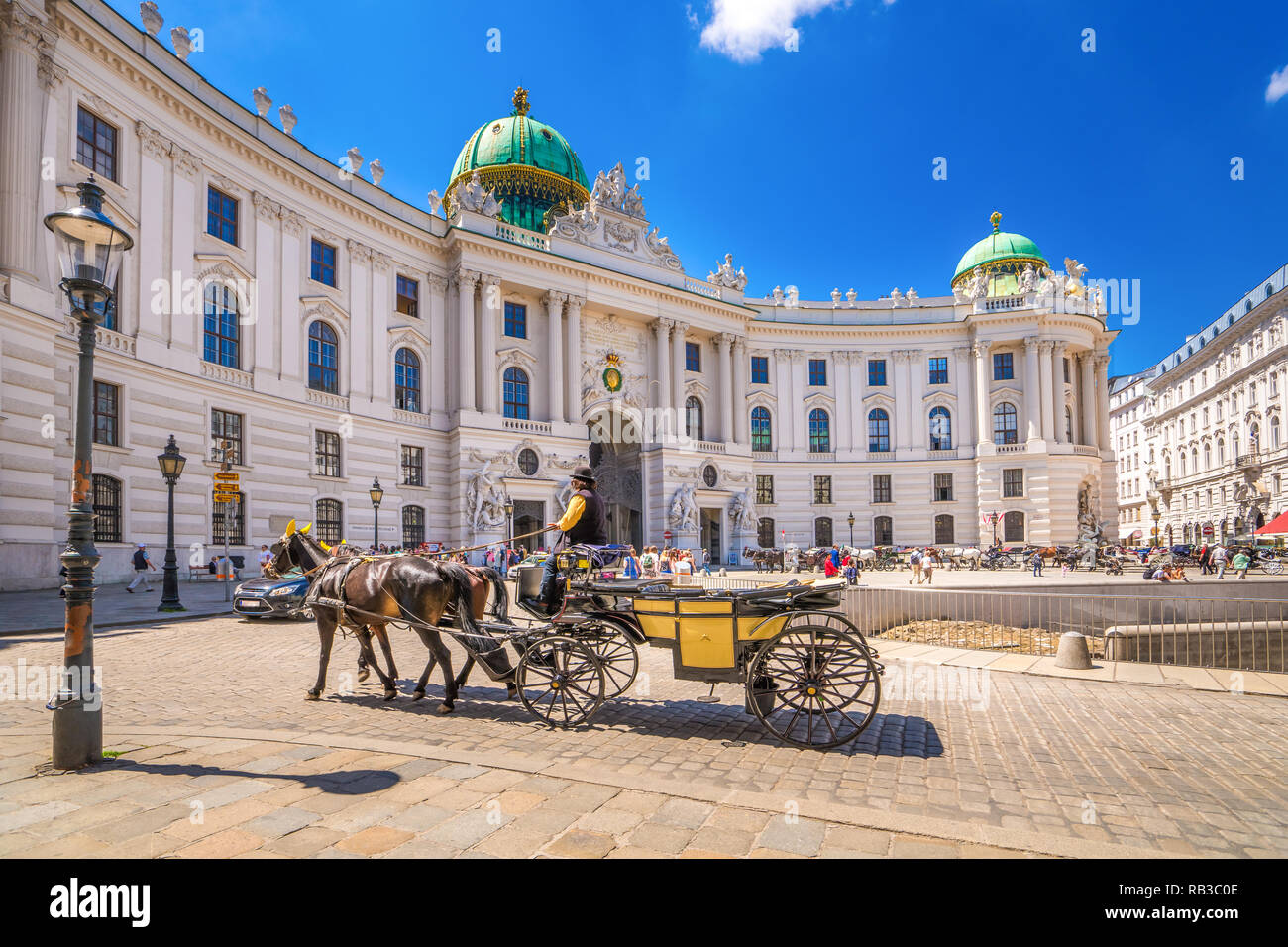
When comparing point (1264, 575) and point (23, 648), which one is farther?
point (1264, 575)

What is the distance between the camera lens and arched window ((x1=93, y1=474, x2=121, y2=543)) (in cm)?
1973

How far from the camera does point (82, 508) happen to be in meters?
5.15

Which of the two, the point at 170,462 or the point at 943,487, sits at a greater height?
the point at 943,487

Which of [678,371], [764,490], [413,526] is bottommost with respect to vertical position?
[413,526]

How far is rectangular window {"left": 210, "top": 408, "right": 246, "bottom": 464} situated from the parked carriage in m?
21.4

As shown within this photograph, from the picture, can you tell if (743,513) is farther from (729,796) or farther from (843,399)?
(729,796)

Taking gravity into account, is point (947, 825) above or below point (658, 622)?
below

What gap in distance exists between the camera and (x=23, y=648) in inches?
397

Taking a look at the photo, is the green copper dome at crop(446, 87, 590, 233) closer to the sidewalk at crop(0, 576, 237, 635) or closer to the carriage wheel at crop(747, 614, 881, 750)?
the sidewalk at crop(0, 576, 237, 635)

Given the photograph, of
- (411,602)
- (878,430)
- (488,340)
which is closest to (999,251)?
(878,430)

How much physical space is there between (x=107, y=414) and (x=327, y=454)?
848 centimetres

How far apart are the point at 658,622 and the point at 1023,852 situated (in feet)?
11.6

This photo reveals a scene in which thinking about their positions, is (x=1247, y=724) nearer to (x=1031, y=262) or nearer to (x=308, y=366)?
(x=308, y=366)
